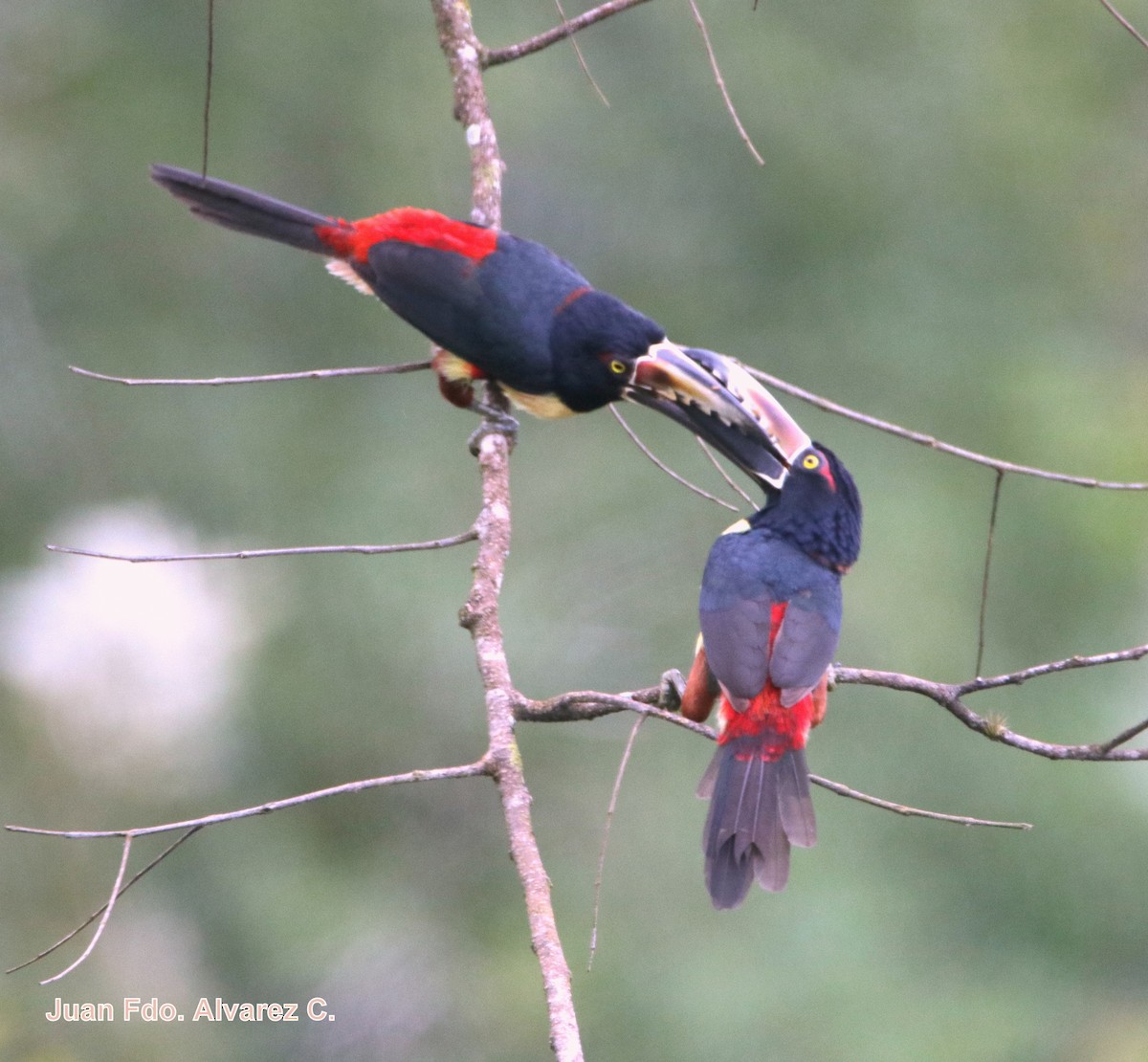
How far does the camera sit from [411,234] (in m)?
3.93

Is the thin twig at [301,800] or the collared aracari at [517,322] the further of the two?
the collared aracari at [517,322]

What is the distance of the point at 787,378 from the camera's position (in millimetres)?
7527

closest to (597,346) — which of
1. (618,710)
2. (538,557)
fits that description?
(618,710)

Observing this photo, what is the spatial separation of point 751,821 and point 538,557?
3.20 m

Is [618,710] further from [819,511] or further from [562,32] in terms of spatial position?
[562,32]

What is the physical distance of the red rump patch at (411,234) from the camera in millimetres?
3885

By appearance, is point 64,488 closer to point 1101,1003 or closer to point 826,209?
point 826,209

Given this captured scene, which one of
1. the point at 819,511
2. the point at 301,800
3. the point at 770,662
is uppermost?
the point at 301,800

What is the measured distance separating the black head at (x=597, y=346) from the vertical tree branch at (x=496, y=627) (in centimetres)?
26

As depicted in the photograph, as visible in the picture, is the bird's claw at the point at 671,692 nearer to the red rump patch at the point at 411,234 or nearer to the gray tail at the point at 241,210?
the red rump patch at the point at 411,234

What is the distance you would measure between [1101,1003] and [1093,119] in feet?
18.7

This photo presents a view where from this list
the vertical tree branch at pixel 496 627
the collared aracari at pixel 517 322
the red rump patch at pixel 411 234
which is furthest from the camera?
the red rump patch at pixel 411 234

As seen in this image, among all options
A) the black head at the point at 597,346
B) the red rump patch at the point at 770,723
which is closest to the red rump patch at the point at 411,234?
the black head at the point at 597,346

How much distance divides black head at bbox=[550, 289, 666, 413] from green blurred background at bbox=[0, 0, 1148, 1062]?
197 cm
